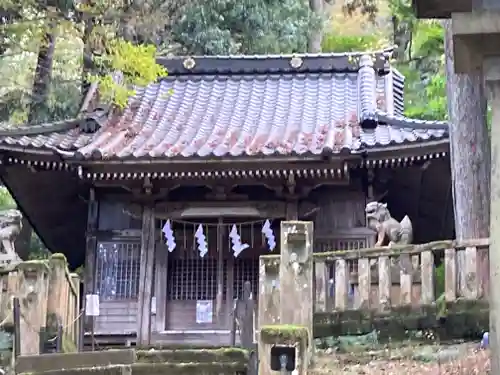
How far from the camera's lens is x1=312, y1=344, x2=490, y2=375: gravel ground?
28.9 feet

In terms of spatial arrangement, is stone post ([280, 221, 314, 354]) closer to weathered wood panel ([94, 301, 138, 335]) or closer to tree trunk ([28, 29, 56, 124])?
weathered wood panel ([94, 301, 138, 335])

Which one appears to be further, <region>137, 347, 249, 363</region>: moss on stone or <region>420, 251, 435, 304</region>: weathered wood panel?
<region>420, 251, 435, 304</region>: weathered wood panel

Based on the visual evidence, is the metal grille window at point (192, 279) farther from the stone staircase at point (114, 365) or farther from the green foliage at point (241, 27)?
the green foliage at point (241, 27)

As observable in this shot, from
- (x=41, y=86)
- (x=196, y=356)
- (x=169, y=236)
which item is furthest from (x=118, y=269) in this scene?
(x=196, y=356)

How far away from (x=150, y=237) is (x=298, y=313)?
229 inches

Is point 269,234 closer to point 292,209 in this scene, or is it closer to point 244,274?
point 292,209

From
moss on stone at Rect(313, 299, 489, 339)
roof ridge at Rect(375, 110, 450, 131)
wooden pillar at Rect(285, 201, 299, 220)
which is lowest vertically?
moss on stone at Rect(313, 299, 489, 339)

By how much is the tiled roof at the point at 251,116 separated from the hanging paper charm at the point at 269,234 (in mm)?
1280

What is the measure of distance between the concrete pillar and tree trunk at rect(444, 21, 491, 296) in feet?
18.2

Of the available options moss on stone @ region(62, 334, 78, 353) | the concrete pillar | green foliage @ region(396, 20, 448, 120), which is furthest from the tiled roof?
the concrete pillar

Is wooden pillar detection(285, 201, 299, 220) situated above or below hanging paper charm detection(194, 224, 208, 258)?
above

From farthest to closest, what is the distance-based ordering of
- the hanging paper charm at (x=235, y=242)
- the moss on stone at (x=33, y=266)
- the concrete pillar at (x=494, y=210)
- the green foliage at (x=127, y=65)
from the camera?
the green foliage at (x=127, y=65)
the hanging paper charm at (x=235, y=242)
the moss on stone at (x=33, y=266)
the concrete pillar at (x=494, y=210)

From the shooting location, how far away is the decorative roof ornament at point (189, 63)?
61.6ft

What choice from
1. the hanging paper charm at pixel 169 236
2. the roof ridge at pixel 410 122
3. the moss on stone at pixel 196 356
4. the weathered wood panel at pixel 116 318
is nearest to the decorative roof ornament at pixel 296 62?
the roof ridge at pixel 410 122
